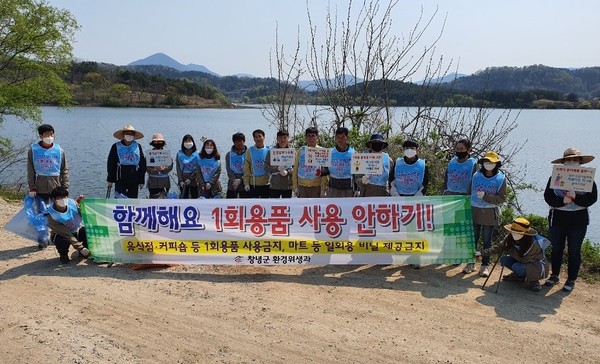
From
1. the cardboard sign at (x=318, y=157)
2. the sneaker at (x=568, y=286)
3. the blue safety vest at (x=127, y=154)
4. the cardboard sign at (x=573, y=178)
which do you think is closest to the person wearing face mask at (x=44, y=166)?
the blue safety vest at (x=127, y=154)

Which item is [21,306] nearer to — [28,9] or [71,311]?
[71,311]

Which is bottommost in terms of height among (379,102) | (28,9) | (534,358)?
(534,358)

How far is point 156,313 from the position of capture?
15.8 ft

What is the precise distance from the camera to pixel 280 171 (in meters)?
6.92

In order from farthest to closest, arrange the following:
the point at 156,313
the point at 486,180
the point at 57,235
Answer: the point at 57,235
the point at 486,180
the point at 156,313

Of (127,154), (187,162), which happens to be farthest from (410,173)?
(127,154)

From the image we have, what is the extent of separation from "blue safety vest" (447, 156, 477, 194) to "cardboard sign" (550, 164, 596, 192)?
99 cm

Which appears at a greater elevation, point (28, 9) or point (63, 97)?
point (28, 9)

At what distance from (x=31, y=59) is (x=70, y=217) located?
14.0 meters

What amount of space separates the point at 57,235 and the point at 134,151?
5.30 ft

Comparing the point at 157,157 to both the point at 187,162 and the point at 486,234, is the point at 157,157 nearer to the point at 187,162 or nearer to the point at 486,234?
the point at 187,162

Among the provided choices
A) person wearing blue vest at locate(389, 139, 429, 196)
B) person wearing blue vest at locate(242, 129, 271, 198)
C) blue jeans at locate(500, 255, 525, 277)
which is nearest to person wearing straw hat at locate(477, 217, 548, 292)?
blue jeans at locate(500, 255, 525, 277)

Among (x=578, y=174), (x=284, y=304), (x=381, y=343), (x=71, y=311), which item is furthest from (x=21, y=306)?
(x=578, y=174)

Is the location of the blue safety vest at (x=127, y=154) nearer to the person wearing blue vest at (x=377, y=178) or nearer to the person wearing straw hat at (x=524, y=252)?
the person wearing blue vest at (x=377, y=178)
